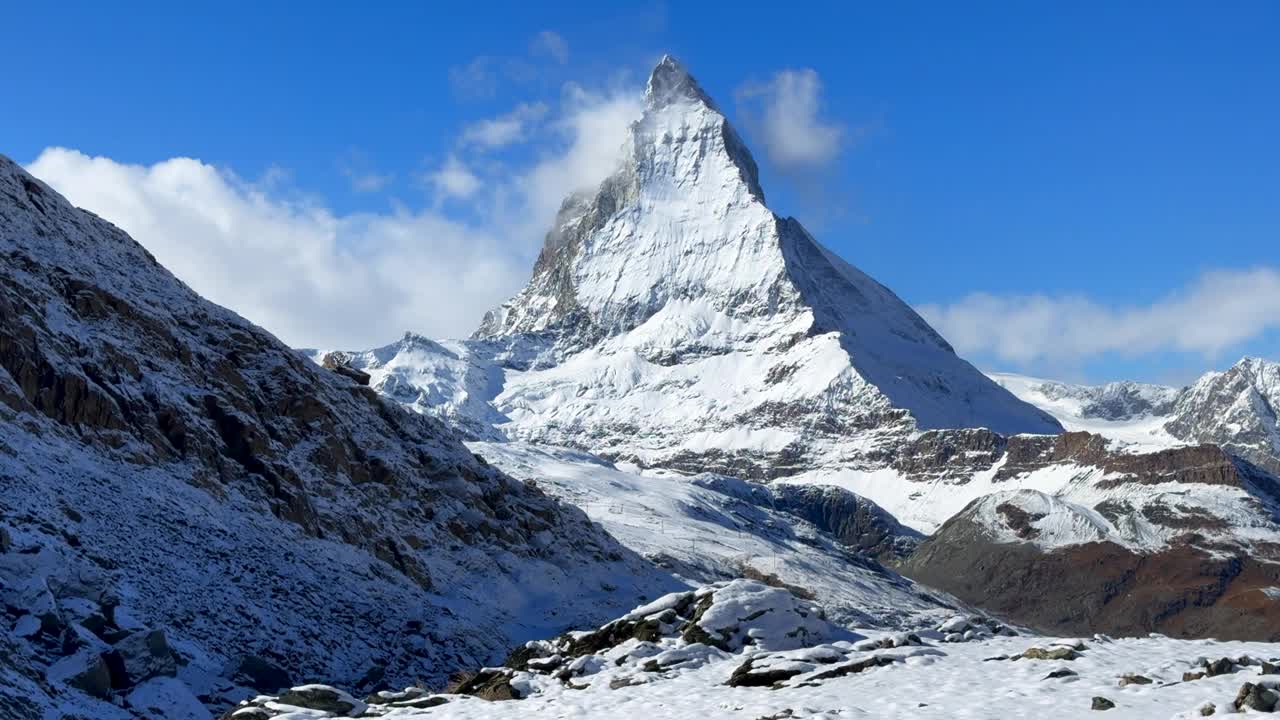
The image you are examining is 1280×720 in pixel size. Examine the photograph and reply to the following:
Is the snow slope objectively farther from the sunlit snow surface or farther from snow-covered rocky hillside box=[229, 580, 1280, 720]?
the sunlit snow surface

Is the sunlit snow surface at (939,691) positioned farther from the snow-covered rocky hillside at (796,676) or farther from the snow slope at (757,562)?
the snow slope at (757,562)

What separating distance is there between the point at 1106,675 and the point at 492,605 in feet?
175

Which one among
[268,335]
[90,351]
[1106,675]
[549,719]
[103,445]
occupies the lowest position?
[549,719]

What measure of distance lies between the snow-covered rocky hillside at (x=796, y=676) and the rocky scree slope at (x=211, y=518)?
14237 mm

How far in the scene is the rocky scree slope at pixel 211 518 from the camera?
5016 cm

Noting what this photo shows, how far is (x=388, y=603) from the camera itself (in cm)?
7050

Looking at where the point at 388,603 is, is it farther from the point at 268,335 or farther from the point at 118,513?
the point at 268,335

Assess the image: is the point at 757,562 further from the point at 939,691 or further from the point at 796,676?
the point at 939,691

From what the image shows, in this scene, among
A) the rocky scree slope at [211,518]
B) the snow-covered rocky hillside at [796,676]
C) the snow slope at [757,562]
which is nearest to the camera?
the snow-covered rocky hillside at [796,676]

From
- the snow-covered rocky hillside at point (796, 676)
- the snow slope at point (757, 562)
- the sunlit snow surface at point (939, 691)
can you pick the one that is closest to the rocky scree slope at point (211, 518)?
the snow-covered rocky hillside at point (796, 676)

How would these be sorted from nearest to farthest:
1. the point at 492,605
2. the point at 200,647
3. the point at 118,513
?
the point at 200,647 < the point at 118,513 < the point at 492,605

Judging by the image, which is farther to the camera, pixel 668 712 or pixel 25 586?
pixel 25 586

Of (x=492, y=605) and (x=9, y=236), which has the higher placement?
(x=9, y=236)

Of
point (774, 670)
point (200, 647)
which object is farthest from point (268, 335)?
point (774, 670)
